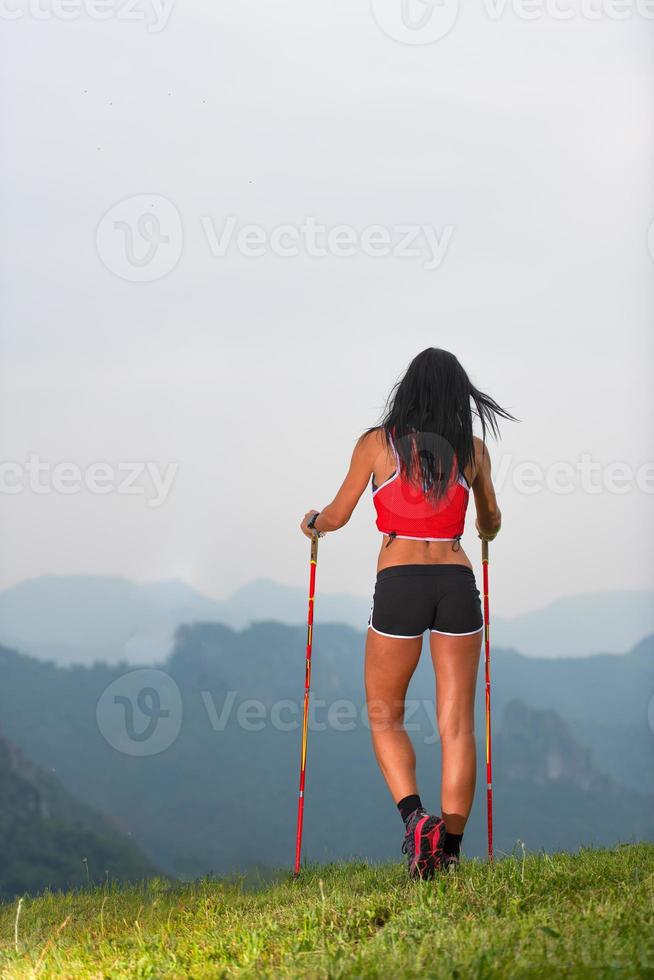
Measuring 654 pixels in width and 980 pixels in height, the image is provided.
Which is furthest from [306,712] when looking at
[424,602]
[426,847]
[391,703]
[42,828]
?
[42,828]

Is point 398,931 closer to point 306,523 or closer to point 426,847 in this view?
point 426,847

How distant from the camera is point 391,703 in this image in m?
5.09

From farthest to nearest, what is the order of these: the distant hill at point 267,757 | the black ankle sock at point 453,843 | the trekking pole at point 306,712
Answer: the distant hill at point 267,757, the trekking pole at point 306,712, the black ankle sock at point 453,843

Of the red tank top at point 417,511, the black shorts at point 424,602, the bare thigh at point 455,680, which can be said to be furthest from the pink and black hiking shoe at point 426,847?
the red tank top at point 417,511

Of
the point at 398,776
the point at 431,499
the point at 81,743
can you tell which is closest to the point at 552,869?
the point at 398,776

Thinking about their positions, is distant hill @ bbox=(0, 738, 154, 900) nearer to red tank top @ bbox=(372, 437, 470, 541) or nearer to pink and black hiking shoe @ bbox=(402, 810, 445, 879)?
pink and black hiking shoe @ bbox=(402, 810, 445, 879)

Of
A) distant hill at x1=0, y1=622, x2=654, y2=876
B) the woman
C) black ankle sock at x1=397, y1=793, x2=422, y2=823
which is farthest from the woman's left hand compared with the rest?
distant hill at x1=0, y1=622, x2=654, y2=876

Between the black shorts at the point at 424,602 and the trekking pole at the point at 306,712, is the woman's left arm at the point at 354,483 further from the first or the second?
the black shorts at the point at 424,602

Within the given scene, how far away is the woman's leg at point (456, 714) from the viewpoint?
5.02 metres

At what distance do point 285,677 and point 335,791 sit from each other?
16.9ft

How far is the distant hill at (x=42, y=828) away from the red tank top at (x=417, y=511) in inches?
674

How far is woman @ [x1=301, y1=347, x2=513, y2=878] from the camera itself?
16.5 ft

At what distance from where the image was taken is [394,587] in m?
A: 5.02

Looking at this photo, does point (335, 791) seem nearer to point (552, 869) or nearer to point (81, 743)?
point (81, 743)
